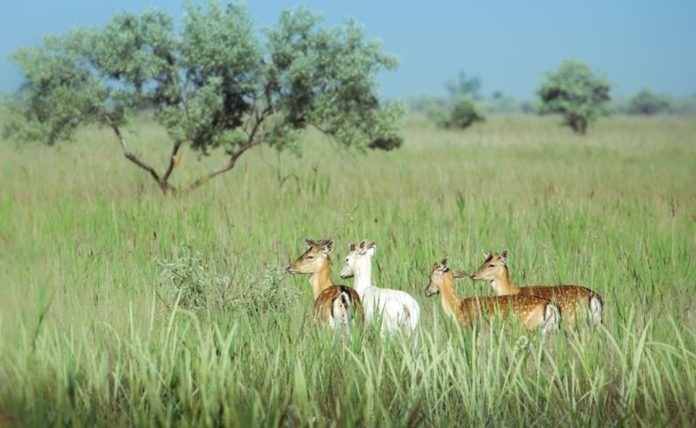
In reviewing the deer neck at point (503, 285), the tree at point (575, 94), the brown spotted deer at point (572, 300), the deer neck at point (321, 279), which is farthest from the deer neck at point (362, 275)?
the tree at point (575, 94)

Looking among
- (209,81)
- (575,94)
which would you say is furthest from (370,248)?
(575,94)

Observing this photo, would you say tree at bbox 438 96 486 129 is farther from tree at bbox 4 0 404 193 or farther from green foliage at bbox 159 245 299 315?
green foliage at bbox 159 245 299 315

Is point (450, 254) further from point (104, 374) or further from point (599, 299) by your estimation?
point (104, 374)

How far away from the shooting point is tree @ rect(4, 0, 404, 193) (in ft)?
50.7

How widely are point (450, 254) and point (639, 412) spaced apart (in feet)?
13.3

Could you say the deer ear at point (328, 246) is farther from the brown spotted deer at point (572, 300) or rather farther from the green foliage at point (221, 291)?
the brown spotted deer at point (572, 300)

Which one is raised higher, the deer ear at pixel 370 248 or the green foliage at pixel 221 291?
the deer ear at pixel 370 248

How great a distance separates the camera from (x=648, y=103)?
119m

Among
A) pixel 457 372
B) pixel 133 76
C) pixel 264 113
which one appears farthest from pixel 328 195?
pixel 457 372

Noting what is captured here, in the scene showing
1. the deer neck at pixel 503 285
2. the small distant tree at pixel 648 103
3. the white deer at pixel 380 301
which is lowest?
the small distant tree at pixel 648 103

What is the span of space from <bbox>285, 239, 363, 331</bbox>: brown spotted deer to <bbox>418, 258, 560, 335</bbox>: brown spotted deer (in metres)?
0.62

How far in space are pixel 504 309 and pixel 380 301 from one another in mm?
777

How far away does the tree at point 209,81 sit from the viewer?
15453 millimetres

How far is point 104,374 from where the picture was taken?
16.7ft
